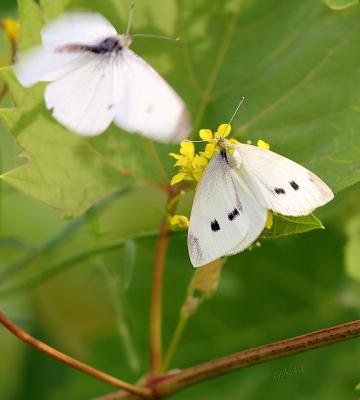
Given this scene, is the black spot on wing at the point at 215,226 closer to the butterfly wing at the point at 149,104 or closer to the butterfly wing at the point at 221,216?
the butterfly wing at the point at 221,216

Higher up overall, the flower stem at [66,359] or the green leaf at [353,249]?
the flower stem at [66,359]

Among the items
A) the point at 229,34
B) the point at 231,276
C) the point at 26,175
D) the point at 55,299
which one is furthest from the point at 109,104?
the point at 55,299

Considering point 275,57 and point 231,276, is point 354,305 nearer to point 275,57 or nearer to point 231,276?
point 231,276

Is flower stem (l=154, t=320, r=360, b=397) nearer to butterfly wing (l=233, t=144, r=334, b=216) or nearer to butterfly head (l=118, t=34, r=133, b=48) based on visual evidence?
butterfly wing (l=233, t=144, r=334, b=216)

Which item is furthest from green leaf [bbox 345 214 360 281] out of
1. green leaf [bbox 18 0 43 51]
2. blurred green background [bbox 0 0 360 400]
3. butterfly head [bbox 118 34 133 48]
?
green leaf [bbox 18 0 43 51]

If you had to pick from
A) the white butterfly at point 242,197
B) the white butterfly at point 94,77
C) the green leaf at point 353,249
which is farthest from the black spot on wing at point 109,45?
the green leaf at point 353,249

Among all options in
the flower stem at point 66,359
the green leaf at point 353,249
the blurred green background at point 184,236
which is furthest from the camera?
the green leaf at point 353,249

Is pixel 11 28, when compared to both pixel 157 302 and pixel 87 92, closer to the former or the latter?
pixel 87 92

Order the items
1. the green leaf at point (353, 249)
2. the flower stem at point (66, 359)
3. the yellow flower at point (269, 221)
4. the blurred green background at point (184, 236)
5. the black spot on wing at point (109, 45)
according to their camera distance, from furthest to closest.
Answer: the green leaf at point (353, 249) → the blurred green background at point (184, 236) → the black spot on wing at point (109, 45) → the yellow flower at point (269, 221) → the flower stem at point (66, 359)
